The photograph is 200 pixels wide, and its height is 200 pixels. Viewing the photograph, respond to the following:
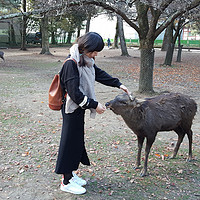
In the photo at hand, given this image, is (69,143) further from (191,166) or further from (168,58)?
(168,58)

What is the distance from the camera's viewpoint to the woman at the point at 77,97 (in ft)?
9.34

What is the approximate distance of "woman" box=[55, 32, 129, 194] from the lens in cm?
285

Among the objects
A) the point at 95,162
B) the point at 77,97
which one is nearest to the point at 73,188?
the point at 95,162

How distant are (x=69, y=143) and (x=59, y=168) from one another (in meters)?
0.35

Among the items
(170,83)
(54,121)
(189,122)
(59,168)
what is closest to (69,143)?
(59,168)

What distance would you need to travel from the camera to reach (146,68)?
30.3 ft

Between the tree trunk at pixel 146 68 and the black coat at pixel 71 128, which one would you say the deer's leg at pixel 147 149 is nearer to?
the black coat at pixel 71 128

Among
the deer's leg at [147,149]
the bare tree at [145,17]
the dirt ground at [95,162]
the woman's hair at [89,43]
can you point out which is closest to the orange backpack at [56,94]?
the woman's hair at [89,43]

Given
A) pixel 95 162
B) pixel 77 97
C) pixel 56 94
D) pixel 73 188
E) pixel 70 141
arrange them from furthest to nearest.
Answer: pixel 95 162 < pixel 73 188 < pixel 70 141 < pixel 56 94 < pixel 77 97

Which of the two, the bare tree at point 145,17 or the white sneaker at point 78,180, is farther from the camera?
the bare tree at point 145,17

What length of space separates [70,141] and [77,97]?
664mm

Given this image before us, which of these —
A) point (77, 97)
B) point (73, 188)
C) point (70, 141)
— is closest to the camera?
point (77, 97)

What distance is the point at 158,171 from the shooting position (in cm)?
409

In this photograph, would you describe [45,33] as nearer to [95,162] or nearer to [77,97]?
[95,162]
